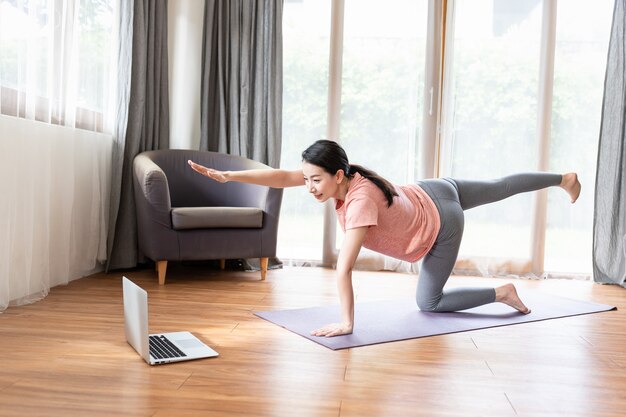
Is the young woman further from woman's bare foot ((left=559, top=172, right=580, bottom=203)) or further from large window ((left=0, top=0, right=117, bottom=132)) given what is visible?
large window ((left=0, top=0, right=117, bottom=132))

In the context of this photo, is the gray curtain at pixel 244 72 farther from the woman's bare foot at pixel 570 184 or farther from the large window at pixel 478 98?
the woman's bare foot at pixel 570 184

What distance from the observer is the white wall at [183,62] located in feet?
14.7

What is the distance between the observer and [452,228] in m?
2.87

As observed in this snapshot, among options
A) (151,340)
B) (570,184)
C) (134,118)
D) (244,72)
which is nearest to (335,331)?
(151,340)

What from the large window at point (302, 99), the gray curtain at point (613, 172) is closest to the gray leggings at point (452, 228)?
the gray curtain at point (613, 172)

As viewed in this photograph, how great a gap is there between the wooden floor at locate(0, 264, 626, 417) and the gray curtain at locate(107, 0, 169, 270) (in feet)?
2.66

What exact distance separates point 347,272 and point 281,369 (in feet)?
1.49

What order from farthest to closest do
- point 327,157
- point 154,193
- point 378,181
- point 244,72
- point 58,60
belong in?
1. point 244,72
2. point 154,193
3. point 58,60
4. point 378,181
5. point 327,157

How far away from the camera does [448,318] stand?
9.71 feet

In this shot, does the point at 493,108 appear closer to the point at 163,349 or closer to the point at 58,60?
the point at 58,60

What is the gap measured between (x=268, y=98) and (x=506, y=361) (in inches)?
108

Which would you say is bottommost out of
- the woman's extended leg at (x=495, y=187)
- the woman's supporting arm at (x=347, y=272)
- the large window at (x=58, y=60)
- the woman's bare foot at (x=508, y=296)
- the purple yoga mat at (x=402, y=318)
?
the purple yoga mat at (x=402, y=318)

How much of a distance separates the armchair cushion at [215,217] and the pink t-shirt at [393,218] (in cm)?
120

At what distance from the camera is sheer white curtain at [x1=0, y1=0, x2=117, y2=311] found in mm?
2938
